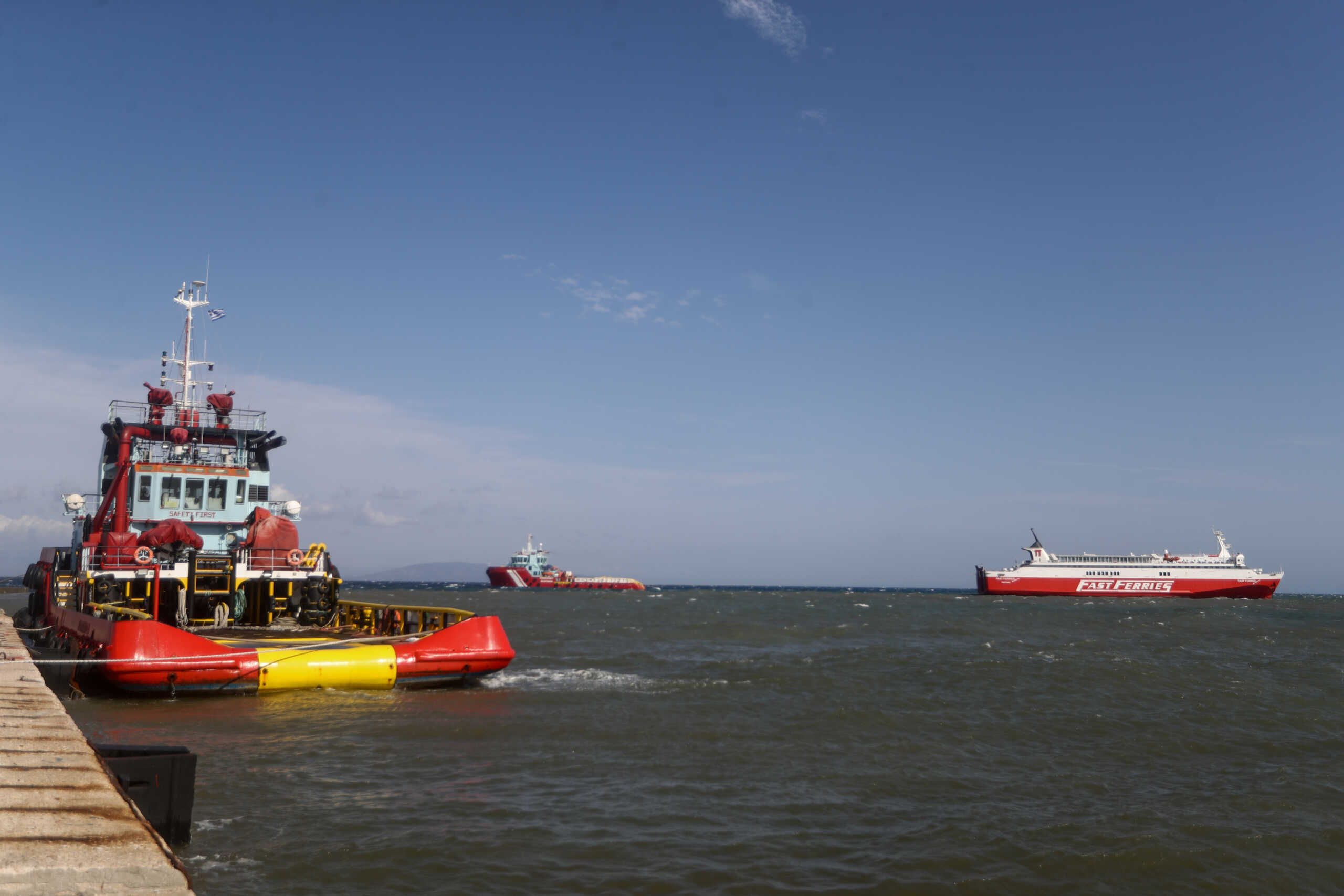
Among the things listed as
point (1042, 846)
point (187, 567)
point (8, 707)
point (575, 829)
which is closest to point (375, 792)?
point (575, 829)

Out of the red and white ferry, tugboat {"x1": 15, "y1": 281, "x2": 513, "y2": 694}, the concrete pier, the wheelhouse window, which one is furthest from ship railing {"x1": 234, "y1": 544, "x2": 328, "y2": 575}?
the red and white ferry

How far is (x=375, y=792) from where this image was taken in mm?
10234

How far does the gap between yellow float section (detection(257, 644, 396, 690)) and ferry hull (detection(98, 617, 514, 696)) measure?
0.01m

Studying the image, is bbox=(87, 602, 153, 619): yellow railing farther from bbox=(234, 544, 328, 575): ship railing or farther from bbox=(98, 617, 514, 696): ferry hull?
bbox=(234, 544, 328, 575): ship railing

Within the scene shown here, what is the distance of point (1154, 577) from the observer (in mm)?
90750

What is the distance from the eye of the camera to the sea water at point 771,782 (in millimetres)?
8031

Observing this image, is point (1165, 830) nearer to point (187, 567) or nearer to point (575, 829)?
point (575, 829)

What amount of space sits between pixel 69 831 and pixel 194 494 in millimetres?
21433

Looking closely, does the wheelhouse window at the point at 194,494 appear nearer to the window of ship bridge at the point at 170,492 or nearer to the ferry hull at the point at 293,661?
the window of ship bridge at the point at 170,492

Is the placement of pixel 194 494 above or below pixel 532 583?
above

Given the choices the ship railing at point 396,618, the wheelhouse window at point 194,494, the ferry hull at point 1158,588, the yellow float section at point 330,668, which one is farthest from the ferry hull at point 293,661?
the ferry hull at point 1158,588

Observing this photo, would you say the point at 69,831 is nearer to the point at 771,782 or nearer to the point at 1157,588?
the point at 771,782

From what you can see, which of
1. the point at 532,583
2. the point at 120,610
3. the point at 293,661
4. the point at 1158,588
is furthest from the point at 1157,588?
the point at 120,610

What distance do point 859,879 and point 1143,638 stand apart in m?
34.5
